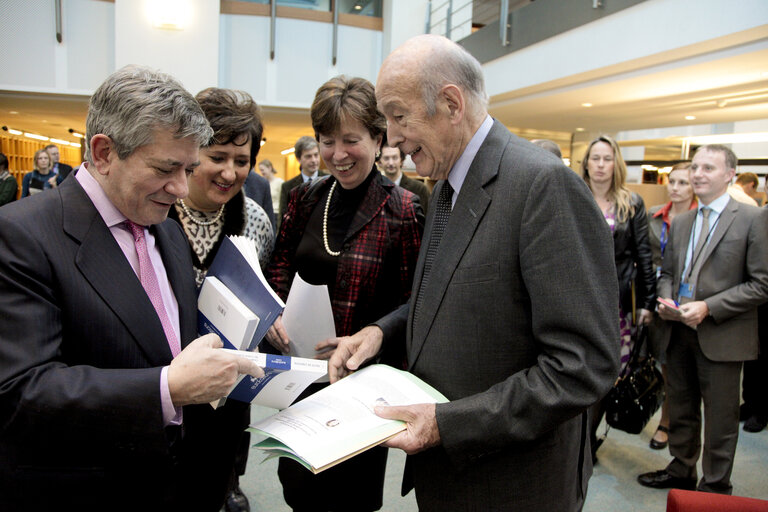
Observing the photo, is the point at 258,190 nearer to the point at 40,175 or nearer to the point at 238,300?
the point at 238,300

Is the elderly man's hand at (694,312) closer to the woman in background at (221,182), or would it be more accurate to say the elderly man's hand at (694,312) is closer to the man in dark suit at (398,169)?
the woman in background at (221,182)

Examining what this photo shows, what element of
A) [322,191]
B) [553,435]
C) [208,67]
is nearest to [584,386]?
[553,435]

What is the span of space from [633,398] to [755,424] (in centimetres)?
166

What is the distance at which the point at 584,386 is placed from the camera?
1083 mm

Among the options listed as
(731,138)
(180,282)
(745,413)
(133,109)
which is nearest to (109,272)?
(180,282)

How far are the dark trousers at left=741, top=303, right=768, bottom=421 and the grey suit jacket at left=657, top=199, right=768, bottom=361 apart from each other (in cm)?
165

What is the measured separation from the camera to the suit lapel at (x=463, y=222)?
1202 millimetres

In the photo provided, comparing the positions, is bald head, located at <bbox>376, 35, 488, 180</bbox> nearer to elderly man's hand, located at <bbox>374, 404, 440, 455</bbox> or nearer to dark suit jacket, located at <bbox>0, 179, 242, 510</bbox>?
elderly man's hand, located at <bbox>374, 404, 440, 455</bbox>

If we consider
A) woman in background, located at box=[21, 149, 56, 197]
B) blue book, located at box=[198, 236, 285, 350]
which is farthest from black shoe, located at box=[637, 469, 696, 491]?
woman in background, located at box=[21, 149, 56, 197]

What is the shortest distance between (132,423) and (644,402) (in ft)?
A: 9.82

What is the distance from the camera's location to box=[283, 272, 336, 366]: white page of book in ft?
5.18

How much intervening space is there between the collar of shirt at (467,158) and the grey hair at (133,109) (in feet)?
2.14

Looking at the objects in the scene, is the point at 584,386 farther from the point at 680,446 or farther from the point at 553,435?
the point at 680,446

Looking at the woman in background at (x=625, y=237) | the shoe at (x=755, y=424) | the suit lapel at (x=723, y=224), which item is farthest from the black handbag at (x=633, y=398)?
the shoe at (x=755, y=424)
